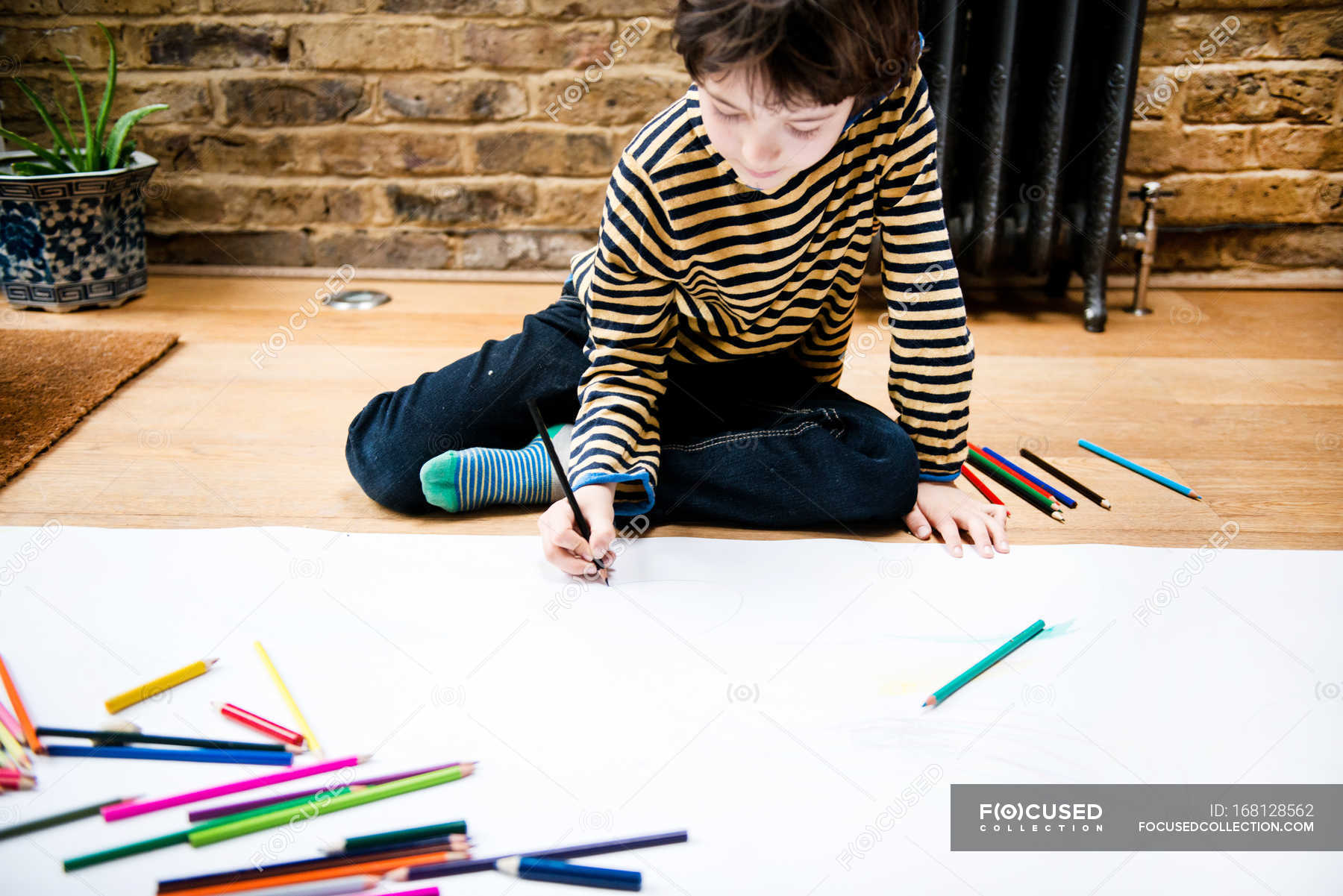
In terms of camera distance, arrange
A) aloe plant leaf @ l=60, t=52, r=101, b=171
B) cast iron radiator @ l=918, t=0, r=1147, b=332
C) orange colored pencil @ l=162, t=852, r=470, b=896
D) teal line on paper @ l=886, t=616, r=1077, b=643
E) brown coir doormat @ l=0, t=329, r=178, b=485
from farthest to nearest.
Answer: aloe plant leaf @ l=60, t=52, r=101, b=171 < cast iron radiator @ l=918, t=0, r=1147, b=332 < brown coir doormat @ l=0, t=329, r=178, b=485 < teal line on paper @ l=886, t=616, r=1077, b=643 < orange colored pencil @ l=162, t=852, r=470, b=896

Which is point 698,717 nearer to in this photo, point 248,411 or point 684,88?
point 248,411

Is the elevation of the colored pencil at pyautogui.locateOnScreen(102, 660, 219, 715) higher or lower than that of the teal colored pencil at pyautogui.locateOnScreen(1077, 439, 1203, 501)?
higher

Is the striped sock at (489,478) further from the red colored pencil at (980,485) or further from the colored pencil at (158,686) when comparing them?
the red colored pencil at (980,485)

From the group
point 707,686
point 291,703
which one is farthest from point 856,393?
point 291,703

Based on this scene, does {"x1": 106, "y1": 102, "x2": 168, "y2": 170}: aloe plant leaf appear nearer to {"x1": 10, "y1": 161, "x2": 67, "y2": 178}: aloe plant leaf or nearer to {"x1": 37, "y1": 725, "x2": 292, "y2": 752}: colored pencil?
{"x1": 10, "y1": 161, "x2": 67, "y2": 178}: aloe plant leaf

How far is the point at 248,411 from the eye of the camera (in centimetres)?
131

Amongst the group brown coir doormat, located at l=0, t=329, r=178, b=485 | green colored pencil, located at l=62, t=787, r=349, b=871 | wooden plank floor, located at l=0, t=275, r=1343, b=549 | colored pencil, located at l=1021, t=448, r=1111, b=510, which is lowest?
wooden plank floor, located at l=0, t=275, r=1343, b=549

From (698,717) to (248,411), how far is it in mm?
836

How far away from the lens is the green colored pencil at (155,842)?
60 cm

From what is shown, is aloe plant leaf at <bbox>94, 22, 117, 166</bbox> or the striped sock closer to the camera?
the striped sock

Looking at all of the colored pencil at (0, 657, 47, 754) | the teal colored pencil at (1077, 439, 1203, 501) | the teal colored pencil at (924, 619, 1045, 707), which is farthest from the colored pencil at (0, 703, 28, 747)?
the teal colored pencil at (1077, 439, 1203, 501)

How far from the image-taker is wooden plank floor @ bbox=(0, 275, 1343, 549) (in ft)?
3.41

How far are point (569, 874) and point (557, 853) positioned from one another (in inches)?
0.6

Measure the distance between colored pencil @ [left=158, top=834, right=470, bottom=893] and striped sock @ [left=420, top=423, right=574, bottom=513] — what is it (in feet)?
1.49
